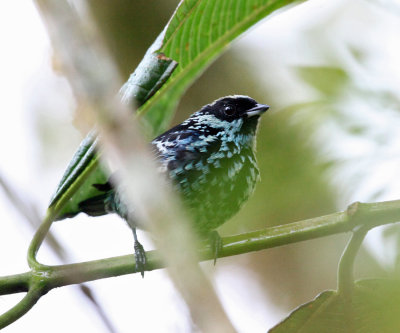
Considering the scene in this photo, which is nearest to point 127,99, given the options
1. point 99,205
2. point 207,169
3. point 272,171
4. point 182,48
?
point 182,48

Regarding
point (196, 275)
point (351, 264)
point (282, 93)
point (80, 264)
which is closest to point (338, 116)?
point (282, 93)

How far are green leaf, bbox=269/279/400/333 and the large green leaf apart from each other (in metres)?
0.74

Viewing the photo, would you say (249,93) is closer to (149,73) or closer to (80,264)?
(149,73)

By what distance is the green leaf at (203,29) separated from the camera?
6.94 feet

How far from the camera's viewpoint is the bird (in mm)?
2865

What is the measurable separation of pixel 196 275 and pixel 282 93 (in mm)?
3435

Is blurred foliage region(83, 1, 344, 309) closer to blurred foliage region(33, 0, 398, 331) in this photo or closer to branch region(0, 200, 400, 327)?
blurred foliage region(33, 0, 398, 331)

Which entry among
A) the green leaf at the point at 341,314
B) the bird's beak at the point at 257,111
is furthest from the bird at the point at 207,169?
the green leaf at the point at 341,314

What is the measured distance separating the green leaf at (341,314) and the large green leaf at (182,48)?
74 centimetres

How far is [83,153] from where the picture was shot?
210 cm

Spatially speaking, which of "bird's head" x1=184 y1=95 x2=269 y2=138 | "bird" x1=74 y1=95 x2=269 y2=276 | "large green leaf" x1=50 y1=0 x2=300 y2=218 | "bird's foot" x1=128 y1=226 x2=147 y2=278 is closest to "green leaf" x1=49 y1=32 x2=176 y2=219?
"large green leaf" x1=50 y1=0 x2=300 y2=218

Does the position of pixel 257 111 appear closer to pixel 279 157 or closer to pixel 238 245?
pixel 279 157

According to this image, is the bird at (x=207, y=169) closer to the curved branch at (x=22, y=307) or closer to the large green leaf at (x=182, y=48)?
the large green leaf at (x=182, y=48)

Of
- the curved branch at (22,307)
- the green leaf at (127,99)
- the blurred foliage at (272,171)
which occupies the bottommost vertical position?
the blurred foliage at (272,171)
